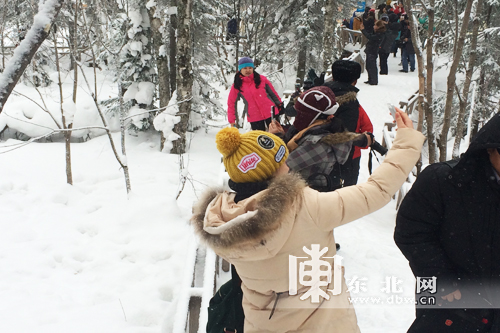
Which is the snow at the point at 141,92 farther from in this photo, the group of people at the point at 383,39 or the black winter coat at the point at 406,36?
the black winter coat at the point at 406,36

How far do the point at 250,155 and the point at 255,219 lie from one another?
371 mm

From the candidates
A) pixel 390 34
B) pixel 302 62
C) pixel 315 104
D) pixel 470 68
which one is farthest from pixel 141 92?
pixel 302 62

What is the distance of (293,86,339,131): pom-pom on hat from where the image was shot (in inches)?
120

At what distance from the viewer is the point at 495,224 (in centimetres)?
178

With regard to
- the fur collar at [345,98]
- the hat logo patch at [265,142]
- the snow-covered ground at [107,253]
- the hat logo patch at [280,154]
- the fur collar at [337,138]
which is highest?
the fur collar at [345,98]

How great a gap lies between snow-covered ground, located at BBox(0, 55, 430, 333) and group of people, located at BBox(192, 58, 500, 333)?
1.71 m

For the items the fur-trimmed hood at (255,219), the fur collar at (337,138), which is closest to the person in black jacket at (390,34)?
the fur collar at (337,138)

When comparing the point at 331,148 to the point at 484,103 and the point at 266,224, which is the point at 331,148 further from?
the point at 484,103

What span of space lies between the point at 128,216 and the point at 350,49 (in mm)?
18785

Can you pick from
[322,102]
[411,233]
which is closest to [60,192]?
[322,102]

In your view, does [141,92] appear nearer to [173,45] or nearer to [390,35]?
[173,45]

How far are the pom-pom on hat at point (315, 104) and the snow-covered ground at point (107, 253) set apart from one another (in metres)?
1.37

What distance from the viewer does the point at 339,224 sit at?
5.92ft

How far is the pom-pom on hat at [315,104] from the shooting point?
305 centimetres
